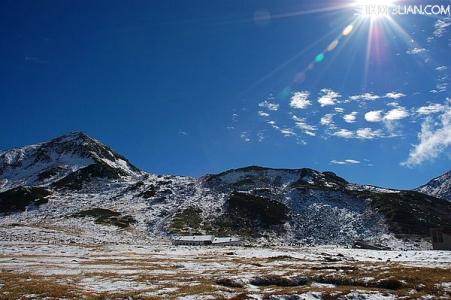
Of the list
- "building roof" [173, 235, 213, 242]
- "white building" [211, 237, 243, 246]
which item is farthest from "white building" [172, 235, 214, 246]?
"white building" [211, 237, 243, 246]

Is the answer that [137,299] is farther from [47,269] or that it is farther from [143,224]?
[143,224]

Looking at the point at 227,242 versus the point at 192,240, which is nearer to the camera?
the point at 192,240

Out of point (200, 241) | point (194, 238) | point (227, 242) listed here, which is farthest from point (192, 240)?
point (227, 242)

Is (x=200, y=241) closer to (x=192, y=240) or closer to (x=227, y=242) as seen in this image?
(x=192, y=240)

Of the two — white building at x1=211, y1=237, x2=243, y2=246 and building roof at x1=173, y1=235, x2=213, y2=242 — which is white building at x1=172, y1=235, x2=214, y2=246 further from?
white building at x1=211, y1=237, x2=243, y2=246

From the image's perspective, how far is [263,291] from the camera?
118 feet

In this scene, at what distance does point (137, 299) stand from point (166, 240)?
346 ft

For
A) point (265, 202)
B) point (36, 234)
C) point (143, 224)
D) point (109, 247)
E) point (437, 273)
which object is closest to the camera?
point (437, 273)

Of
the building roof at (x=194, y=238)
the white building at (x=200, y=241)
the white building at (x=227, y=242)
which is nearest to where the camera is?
the white building at (x=200, y=241)

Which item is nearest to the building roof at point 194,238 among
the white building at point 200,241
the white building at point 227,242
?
the white building at point 200,241

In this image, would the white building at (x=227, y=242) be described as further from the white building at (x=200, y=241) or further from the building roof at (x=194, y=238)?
the building roof at (x=194, y=238)

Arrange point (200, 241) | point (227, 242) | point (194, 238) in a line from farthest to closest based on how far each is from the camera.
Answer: point (194, 238) → point (227, 242) → point (200, 241)

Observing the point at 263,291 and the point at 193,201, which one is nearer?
the point at 263,291

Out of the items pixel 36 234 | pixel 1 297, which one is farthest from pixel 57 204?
pixel 1 297
